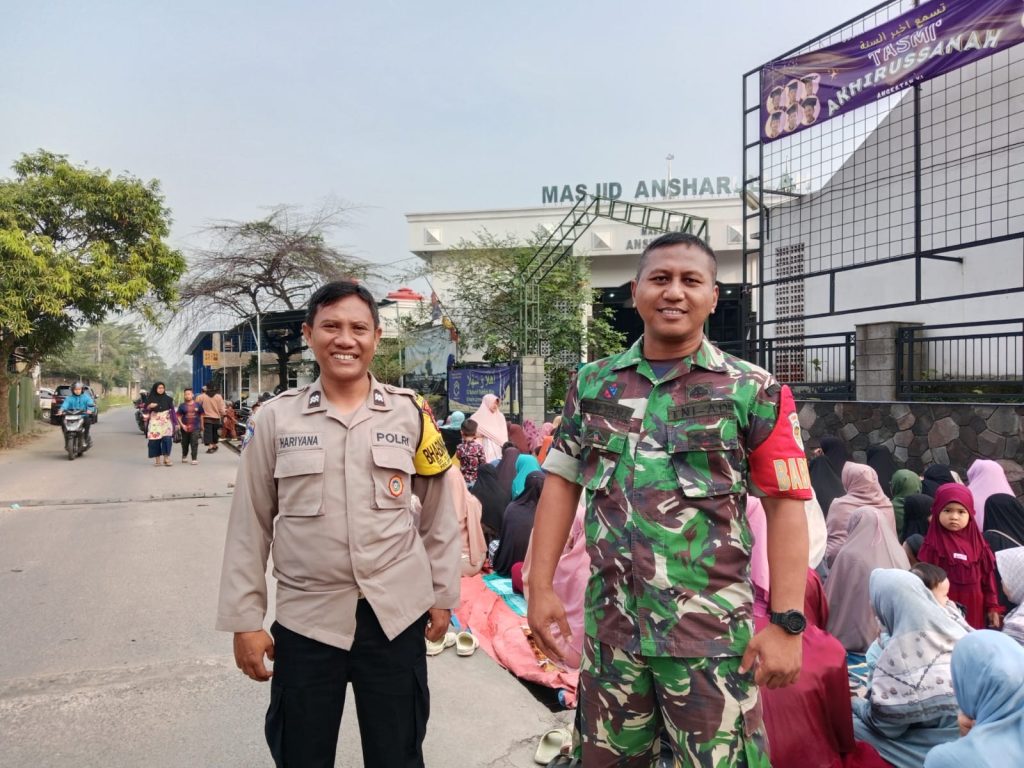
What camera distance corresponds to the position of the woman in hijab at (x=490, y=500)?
709cm

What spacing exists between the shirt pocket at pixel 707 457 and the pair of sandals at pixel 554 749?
60.5 inches

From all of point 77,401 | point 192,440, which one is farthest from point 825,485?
point 77,401

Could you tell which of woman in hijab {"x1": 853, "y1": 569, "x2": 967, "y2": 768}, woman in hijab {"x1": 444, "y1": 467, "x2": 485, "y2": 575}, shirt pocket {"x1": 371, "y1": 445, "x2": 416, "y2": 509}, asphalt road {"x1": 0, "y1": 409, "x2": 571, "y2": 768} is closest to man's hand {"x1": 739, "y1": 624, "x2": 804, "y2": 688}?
shirt pocket {"x1": 371, "y1": 445, "x2": 416, "y2": 509}

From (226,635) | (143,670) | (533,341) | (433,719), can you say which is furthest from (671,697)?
(533,341)

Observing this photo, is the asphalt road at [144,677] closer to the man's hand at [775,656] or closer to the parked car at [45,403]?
the man's hand at [775,656]

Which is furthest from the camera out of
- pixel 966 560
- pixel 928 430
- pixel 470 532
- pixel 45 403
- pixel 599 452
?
pixel 45 403

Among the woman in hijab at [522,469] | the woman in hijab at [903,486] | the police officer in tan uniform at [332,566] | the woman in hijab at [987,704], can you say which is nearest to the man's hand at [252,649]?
the police officer in tan uniform at [332,566]

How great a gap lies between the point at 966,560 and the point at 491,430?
6080 millimetres

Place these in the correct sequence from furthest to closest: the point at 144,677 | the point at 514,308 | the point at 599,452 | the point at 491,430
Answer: the point at 514,308, the point at 491,430, the point at 144,677, the point at 599,452

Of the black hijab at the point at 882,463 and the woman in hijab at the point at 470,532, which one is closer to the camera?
the woman in hijab at the point at 470,532

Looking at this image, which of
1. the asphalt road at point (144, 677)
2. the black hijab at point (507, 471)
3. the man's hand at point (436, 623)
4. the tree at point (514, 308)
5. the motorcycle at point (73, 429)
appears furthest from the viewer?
the tree at point (514, 308)

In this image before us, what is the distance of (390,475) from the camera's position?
6.64ft

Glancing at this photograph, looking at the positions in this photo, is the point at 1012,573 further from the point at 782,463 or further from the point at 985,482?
the point at 782,463

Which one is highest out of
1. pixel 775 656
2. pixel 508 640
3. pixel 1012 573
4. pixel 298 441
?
pixel 298 441
